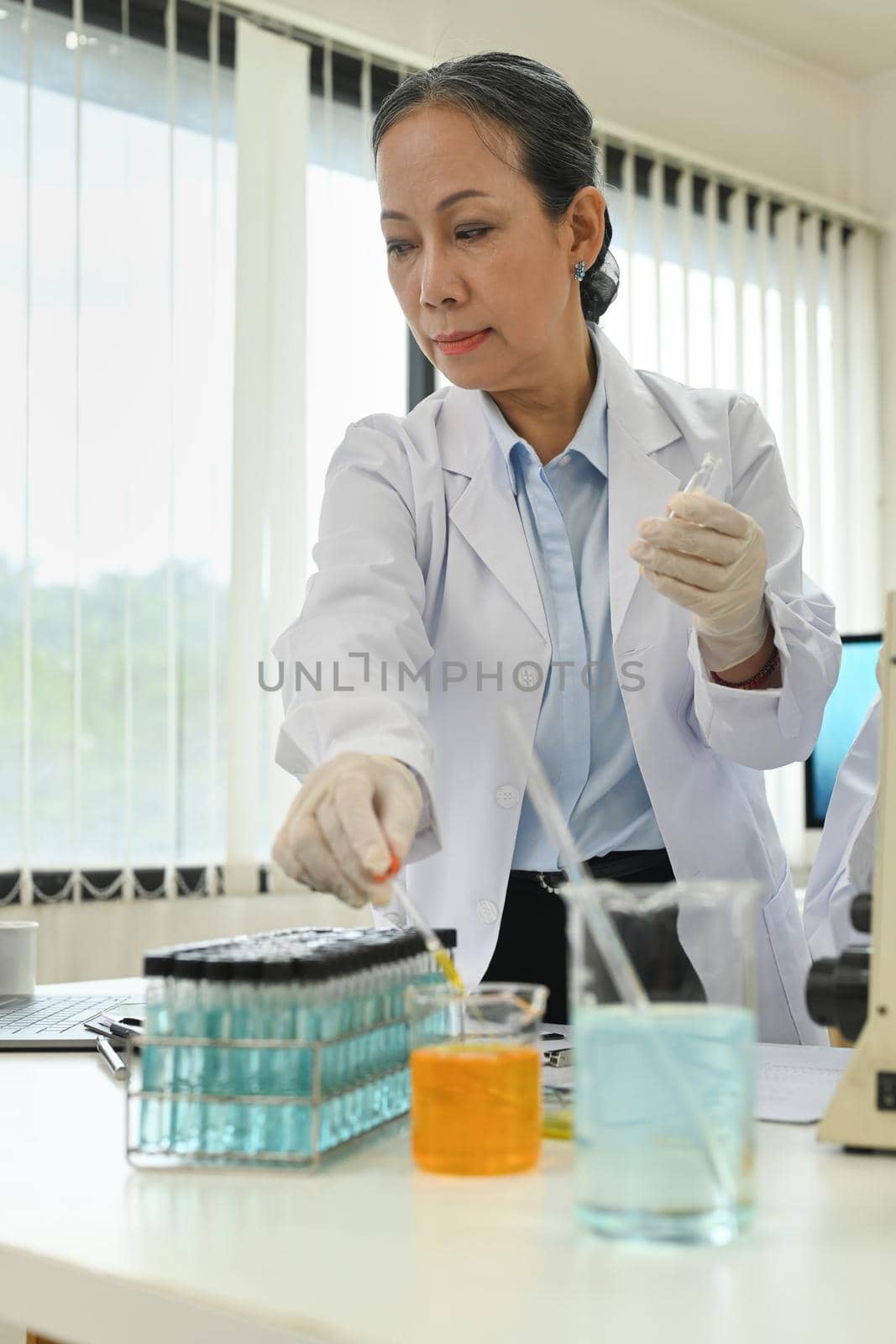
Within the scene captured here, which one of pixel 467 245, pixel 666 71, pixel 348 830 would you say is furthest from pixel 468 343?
pixel 666 71

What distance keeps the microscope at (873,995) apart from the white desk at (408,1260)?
2 centimetres

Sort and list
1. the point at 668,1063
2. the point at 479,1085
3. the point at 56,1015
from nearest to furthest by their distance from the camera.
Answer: the point at 668,1063, the point at 479,1085, the point at 56,1015

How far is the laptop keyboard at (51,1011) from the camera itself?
3.95 ft

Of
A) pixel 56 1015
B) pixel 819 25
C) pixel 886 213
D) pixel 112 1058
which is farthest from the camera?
pixel 886 213

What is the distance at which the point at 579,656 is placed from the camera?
1.45 meters

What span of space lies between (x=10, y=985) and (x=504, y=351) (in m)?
0.78

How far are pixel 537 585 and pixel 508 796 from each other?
22 cm

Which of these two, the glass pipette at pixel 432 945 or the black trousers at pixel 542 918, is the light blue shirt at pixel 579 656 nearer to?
the black trousers at pixel 542 918

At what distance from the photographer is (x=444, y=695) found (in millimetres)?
1451

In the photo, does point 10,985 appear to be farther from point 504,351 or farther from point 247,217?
point 247,217

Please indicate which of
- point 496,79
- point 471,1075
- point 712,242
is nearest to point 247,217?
point 712,242

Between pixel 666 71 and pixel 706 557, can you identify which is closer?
pixel 706 557

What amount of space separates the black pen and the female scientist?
275 mm

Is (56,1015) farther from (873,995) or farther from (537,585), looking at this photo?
(873,995)
